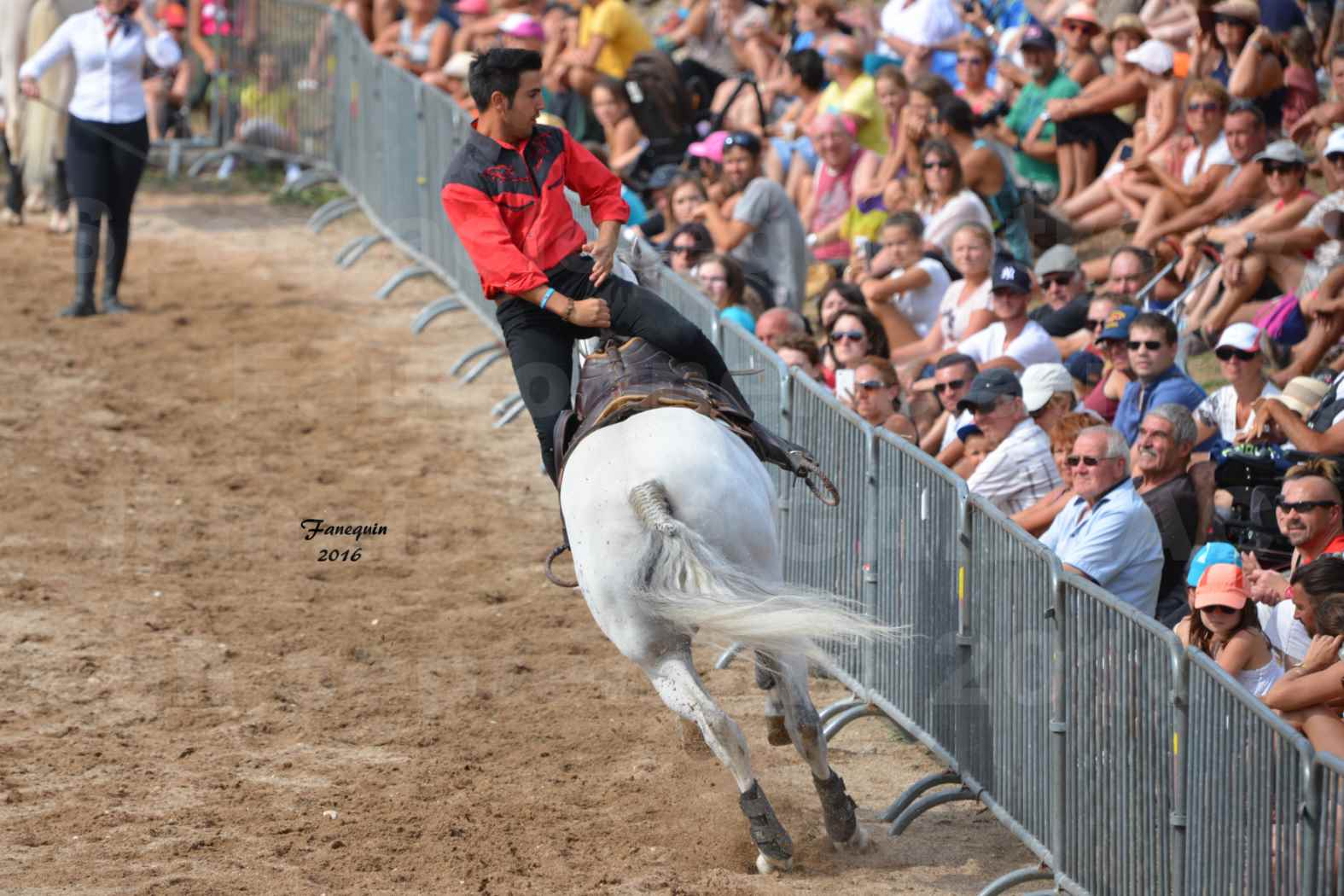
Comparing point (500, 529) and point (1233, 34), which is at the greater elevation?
point (1233, 34)

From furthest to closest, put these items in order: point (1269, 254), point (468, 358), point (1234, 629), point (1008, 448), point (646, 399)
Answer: point (468, 358)
point (1269, 254)
point (1008, 448)
point (646, 399)
point (1234, 629)

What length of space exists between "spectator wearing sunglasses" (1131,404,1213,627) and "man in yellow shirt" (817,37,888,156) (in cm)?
625

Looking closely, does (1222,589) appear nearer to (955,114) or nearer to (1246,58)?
(1246,58)

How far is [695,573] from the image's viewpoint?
6.38 metres

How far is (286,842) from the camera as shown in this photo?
22.5ft

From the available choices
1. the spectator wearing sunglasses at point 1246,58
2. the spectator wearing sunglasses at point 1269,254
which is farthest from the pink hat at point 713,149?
the spectator wearing sunglasses at point 1269,254

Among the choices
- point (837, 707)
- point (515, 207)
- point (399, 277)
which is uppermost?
point (515, 207)

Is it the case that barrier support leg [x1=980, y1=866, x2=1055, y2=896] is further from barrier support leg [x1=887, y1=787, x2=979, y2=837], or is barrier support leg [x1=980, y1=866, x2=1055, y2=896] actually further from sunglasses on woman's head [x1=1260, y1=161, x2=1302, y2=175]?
sunglasses on woman's head [x1=1260, y1=161, x2=1302, y2=175]

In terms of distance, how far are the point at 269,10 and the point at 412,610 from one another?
9.99m

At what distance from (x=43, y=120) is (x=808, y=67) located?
6693 mm

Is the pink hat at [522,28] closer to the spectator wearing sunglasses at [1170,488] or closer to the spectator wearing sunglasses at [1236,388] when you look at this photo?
the spectator wearing sunglasses at [1236,388]

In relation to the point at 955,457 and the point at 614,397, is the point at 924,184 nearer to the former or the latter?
the point at 955,457

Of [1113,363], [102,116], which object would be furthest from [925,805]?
[102,116]

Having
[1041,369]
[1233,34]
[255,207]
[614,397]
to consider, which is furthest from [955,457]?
[255,207]
